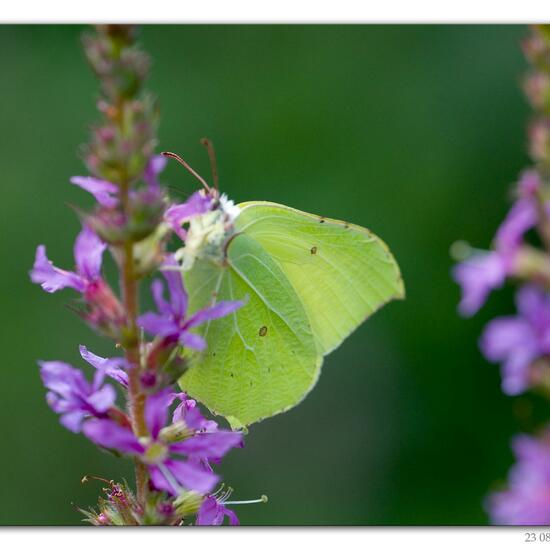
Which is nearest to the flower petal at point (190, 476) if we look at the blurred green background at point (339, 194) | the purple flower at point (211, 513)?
the purple flower at point (211, 513)

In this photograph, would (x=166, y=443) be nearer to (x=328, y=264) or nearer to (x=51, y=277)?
(x=51, y=277)

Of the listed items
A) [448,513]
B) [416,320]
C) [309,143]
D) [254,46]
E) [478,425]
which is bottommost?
[448,513]

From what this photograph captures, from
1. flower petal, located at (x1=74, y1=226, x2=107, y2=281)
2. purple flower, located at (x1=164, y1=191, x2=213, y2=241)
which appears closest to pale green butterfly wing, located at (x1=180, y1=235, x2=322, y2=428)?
purple flower, located at (x1=164, y1=191, x2=213, y2=241)

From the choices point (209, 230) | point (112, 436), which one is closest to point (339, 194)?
point (209, 230)
